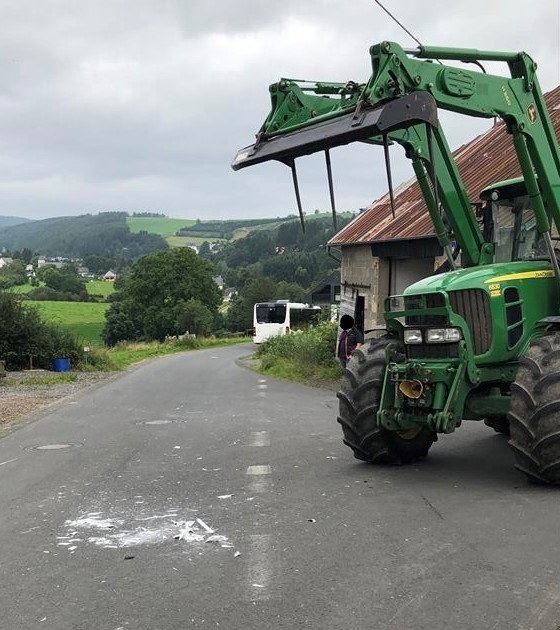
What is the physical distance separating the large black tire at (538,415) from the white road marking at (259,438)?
13.7ft

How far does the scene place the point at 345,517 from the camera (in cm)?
605

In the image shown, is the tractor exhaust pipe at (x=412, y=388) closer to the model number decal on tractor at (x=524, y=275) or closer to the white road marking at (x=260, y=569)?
the model number decal on tractor at (x=524, y=275)

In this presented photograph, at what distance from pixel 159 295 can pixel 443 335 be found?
82134mm

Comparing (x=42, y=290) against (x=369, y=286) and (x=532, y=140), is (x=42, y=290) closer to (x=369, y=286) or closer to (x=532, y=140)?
(x=369, y=286)

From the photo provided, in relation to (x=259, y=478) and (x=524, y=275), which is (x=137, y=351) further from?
(x=524, y=275)

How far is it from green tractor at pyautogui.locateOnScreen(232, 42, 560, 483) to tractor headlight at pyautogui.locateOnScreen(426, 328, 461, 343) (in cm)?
1

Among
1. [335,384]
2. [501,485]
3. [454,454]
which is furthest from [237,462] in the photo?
[335,384]

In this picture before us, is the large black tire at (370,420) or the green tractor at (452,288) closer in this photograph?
the green tractor at (452,288)

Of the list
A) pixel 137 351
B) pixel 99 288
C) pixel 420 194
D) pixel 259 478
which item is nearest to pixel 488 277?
pixel 259 478

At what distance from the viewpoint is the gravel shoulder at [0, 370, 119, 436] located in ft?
51.0

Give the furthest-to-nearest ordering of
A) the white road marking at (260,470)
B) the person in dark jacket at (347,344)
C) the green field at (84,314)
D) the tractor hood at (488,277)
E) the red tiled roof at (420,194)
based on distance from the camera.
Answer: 1. the green field at (84,314)
2. the red tiled roof at (420,194)
3. the person in dark jacket at (347,344)
4. the white road marking at (260,470)
5. the tractor hood at (488,277)

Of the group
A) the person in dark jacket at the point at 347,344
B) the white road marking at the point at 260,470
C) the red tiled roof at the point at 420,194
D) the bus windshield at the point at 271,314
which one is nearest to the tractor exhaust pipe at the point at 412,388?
the white road marking at the point at 260,470

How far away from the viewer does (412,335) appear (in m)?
7.59

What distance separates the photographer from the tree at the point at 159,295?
283 feet
